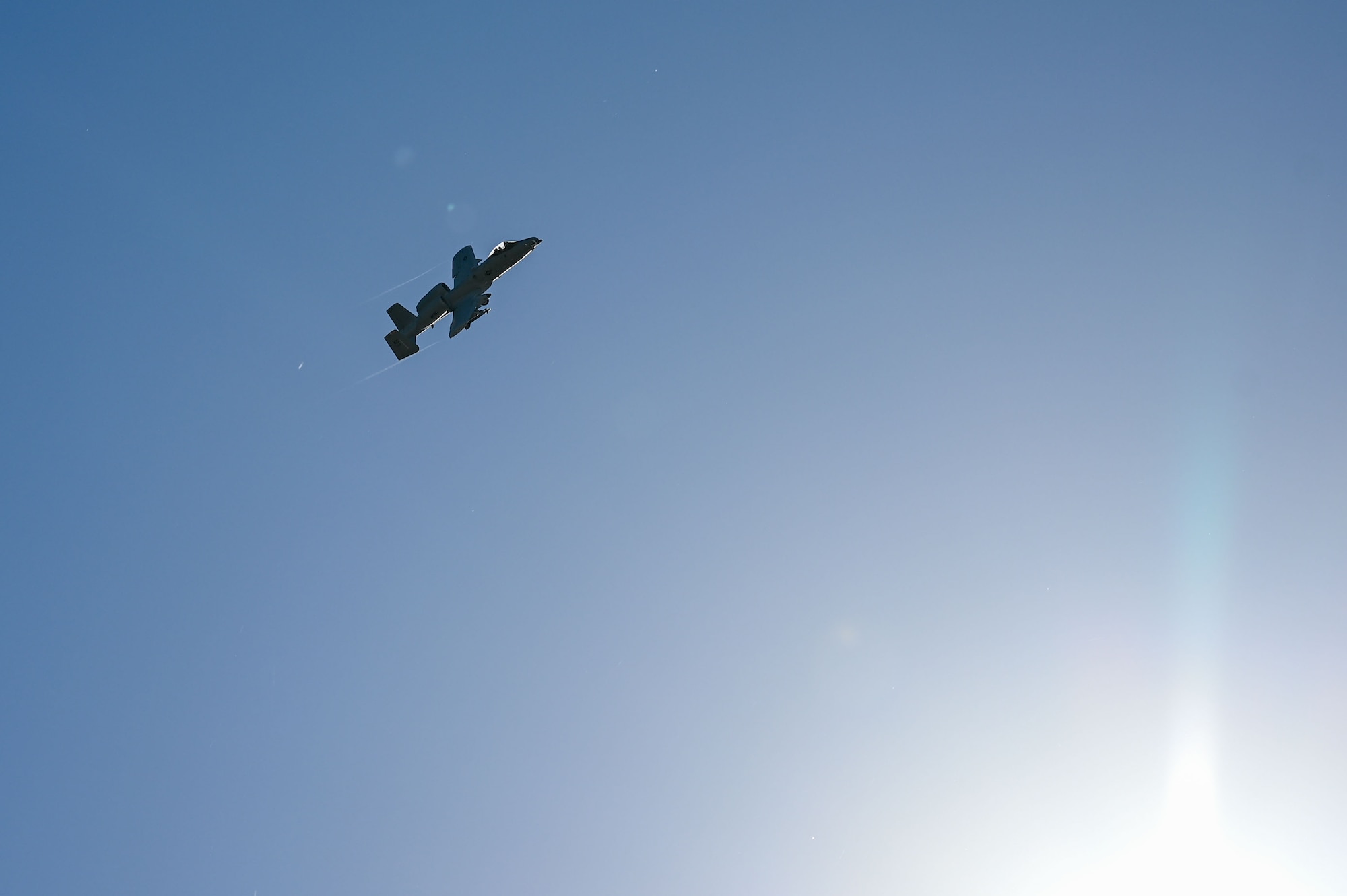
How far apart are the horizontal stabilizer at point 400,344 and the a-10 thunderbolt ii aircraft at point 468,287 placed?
209 cm

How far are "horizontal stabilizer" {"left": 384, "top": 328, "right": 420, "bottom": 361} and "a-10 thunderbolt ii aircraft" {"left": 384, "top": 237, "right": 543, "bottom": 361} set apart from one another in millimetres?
2093

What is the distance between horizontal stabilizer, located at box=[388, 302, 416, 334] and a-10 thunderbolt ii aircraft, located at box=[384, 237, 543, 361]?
1.14 m

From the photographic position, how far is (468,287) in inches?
3066

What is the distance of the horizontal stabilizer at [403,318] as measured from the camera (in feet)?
266

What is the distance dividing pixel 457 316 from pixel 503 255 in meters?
5.76

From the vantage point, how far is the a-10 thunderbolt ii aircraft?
253ft

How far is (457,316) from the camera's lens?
78000mm

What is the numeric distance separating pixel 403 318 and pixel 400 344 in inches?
81.9

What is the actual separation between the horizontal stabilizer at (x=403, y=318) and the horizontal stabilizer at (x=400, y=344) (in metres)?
0.53

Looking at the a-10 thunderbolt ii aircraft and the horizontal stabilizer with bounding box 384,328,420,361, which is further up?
the a-10 thunderbolt ii aircraft

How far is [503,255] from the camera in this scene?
77188 mm

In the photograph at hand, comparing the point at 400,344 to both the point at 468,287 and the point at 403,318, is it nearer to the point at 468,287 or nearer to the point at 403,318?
the point at 403,318

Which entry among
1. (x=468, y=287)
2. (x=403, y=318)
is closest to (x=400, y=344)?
(x=403, y=318)

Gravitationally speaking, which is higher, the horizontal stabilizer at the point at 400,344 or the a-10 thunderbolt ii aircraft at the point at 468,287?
the a-10 thunderbolt ii aircraft at the point at 468,287
